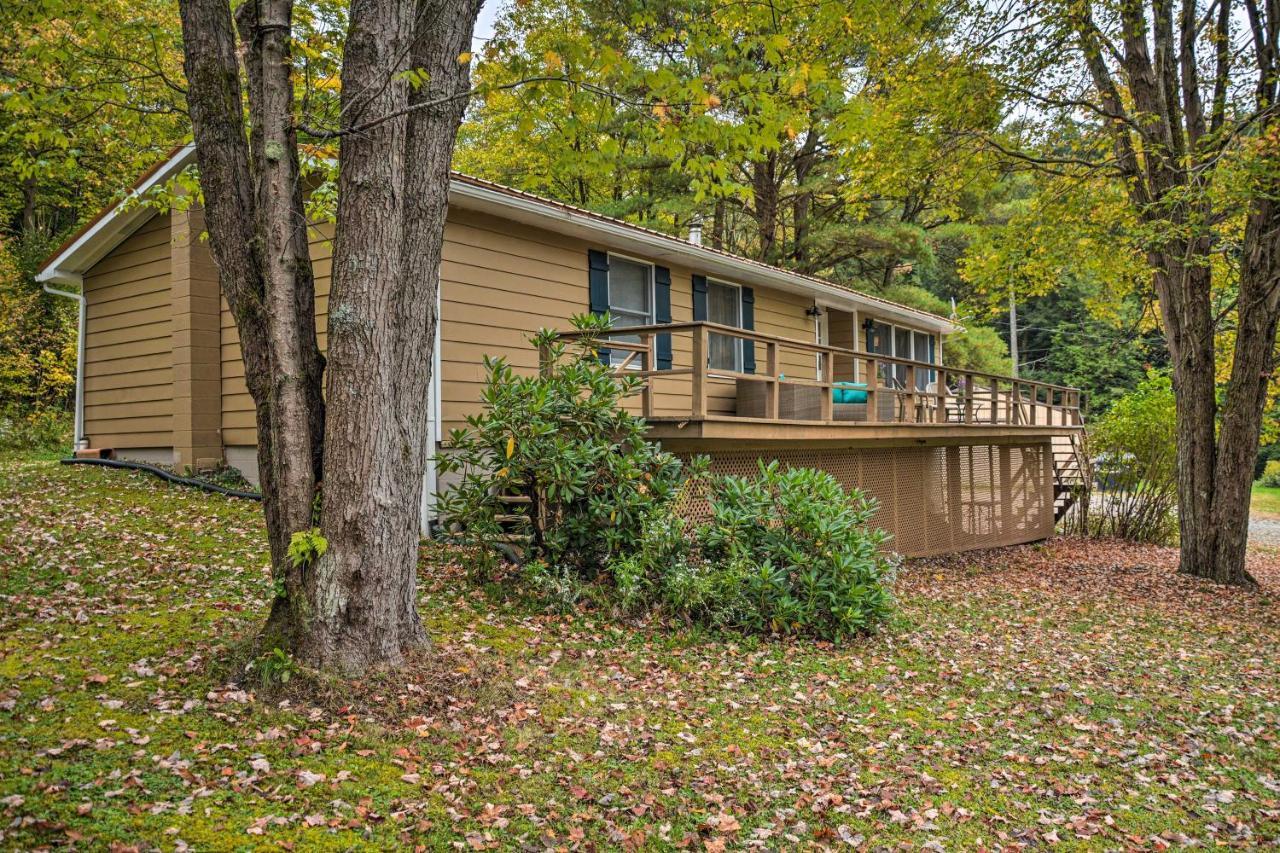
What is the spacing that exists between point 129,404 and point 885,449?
1129 centimetres

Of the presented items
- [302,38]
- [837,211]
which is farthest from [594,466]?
[837,211]

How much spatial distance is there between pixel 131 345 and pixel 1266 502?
36.7 meters

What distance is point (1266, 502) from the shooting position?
101ft

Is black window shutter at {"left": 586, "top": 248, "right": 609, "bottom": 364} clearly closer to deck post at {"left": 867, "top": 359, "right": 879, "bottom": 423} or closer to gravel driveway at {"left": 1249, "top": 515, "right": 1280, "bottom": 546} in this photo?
deck post at {"left": 867, "top": 359, "right": 879, "bottom": 423}

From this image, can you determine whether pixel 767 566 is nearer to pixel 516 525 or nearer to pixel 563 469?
pixel 563 469

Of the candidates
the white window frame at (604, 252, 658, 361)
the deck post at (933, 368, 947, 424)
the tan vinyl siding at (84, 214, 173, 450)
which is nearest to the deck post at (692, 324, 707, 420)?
the white window frame at (604, 252, 658, 361)

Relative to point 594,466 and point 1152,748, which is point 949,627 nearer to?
point 1152,748

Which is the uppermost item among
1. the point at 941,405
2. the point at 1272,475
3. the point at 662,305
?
the point at 662,305

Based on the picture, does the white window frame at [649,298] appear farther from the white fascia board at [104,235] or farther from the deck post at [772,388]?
the white fascia board at [104,235]

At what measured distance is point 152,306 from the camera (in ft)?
37.8

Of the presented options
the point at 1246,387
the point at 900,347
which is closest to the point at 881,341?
the point at 900,347

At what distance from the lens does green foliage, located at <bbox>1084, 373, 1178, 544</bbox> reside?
17.0 meters

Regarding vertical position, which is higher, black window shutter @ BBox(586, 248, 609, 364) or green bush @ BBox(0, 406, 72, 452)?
black window shutter @ BBox(586, 248, 609, 364)

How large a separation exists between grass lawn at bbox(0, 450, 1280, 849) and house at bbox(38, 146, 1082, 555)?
287cm
